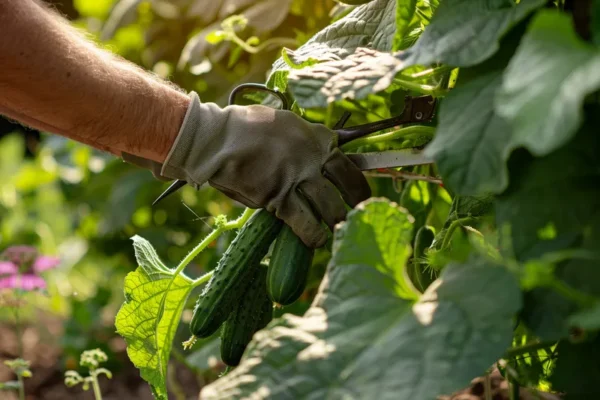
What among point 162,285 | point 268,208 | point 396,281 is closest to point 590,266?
point 396,281

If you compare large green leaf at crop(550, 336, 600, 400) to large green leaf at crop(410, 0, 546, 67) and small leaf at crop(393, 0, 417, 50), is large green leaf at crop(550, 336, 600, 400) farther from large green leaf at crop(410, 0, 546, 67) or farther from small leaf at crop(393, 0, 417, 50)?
small leaf at crop(393, 0, 417, 50)

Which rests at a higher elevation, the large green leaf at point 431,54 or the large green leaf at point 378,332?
the large green leaf at point 431,54

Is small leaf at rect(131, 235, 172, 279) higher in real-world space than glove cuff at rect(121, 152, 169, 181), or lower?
lower

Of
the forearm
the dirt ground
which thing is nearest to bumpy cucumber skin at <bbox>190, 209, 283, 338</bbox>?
the forearm

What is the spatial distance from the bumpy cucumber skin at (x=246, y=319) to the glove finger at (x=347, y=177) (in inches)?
10.4

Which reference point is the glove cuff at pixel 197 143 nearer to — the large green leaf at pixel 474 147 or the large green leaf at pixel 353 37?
the large green leaf at pixel 353 37

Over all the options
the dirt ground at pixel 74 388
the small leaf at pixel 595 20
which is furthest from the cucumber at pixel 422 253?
the dirt ground at pixel 74 388

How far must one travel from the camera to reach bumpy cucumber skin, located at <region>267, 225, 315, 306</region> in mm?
1571

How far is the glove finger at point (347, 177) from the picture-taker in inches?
63.7

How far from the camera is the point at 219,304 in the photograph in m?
1.61

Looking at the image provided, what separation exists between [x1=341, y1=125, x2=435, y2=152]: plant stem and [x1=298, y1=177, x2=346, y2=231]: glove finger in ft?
0.36

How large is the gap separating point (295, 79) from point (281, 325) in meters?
0.39

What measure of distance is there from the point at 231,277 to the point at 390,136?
437 mm

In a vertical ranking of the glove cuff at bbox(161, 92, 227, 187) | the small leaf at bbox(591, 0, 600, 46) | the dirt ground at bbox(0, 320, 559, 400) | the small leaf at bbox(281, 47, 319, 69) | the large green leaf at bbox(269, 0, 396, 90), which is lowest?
the dirt ground at bbox(0, 320, 559, 400)
